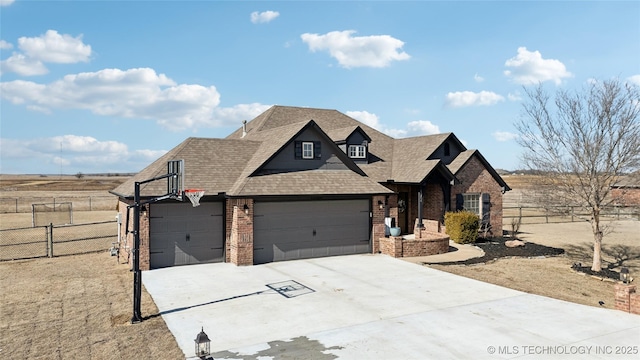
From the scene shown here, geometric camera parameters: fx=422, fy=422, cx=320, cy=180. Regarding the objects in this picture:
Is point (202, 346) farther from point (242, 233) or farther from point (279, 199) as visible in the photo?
point (279, 199)

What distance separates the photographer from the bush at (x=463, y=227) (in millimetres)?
22172

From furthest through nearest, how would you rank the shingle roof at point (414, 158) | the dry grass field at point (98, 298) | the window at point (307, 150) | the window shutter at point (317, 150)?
the shingle roof at point (414, 158) < the window shutter at point (317, 150) < the window at point (307, 150) < the dry grass field at point (98, 298)

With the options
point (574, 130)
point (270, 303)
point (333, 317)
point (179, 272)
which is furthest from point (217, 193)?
point (574, 130)

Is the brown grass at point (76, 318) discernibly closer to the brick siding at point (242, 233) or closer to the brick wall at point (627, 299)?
the brick siding at point (242, 233)

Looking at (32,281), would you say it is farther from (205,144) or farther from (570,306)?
→ (570,306)

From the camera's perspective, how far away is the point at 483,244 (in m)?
22.1

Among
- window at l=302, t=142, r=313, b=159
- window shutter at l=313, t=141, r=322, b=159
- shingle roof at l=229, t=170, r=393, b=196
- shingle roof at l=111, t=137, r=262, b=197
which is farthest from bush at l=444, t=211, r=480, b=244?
shingle roof at l=111, t=137, r=262, b=197

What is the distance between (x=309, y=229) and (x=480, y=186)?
40.4 ft

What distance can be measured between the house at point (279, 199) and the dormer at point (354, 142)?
6 centimetres

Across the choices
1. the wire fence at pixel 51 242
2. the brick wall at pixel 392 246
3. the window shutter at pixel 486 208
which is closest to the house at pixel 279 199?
the brick wall at pixel 392 246

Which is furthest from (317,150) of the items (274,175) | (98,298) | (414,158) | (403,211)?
(98,298)

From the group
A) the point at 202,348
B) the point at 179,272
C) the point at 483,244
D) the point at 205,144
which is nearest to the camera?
the point at 202,348

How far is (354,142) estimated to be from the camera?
23.9 metres

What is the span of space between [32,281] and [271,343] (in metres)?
10.1
